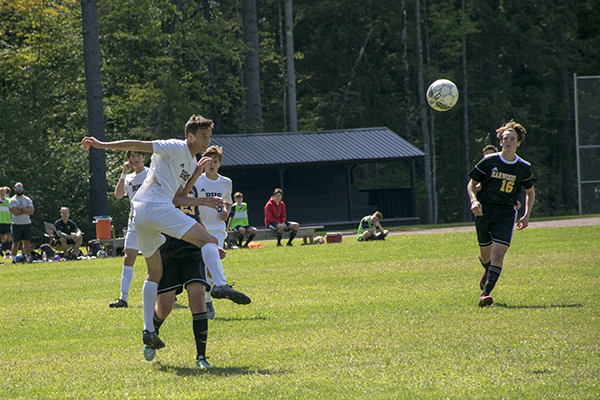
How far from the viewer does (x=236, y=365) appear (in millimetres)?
6125

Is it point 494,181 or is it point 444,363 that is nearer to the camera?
point 444,363

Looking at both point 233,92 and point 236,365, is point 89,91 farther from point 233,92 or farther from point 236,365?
point 236,365

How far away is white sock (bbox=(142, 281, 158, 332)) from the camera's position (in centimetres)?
627

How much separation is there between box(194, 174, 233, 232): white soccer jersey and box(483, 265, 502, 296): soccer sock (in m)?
3.32

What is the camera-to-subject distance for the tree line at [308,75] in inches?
1487

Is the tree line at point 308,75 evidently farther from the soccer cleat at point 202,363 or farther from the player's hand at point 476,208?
the soccer cleat at point 202,363

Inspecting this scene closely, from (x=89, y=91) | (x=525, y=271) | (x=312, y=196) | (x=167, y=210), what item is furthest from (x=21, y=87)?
(x=167, y=210)

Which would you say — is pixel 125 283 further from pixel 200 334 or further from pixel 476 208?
pixel 476 208

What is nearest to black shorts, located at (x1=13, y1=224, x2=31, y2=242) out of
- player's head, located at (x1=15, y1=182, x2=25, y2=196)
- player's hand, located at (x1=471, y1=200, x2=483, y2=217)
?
player's head, located at (x1=15, y1=182, x2=25, y2=196)

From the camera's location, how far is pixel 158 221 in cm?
603

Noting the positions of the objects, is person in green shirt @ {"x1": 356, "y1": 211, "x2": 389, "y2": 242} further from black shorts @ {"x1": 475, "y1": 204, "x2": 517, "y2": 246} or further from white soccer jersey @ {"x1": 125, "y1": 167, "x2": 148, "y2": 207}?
black shorts @ {"x1": 475, "y1": 204, "x2": 517, "y2": 246}

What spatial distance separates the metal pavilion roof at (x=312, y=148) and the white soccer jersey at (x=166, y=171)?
79.6 ft

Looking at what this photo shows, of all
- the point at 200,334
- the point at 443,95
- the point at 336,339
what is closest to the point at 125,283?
the point at 336,339

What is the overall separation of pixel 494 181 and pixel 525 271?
3.84 metres
